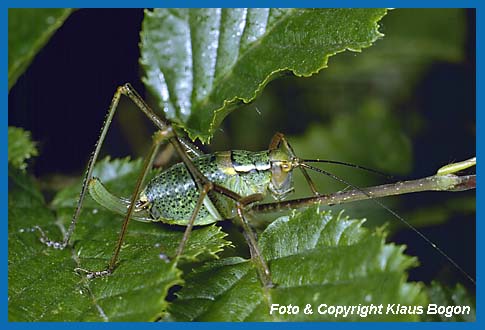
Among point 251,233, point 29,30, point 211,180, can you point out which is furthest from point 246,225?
point 29,30

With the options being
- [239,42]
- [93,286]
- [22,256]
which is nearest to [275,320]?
[93,286]

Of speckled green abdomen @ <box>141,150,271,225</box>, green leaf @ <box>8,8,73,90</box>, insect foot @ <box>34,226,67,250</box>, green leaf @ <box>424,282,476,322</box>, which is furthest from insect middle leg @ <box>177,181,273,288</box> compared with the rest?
green leaf @ <box>424,282,476,322</box>

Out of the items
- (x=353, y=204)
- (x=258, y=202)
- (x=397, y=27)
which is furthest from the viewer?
(x=397, y=27)

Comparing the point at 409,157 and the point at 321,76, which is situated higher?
the point at 321,76

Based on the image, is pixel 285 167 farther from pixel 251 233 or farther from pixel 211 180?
pixel 251 233

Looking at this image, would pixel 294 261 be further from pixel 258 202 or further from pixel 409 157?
pixel 409 157

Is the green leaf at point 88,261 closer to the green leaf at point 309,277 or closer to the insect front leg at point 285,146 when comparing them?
the green leaf at point 309,277

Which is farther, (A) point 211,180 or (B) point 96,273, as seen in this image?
(A) point 211,180
